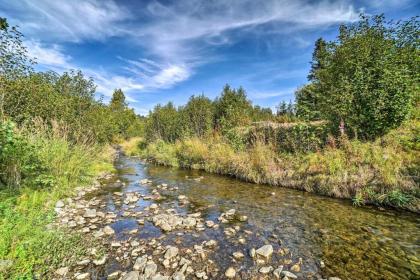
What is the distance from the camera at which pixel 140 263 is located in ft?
13.7

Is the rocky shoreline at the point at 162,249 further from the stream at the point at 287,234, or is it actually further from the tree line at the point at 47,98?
the tree line at the point at 47,98

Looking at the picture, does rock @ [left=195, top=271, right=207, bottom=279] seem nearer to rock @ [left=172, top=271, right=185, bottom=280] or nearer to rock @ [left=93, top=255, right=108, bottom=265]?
rock @ [left=172, top=271, right=185, bottom=280]

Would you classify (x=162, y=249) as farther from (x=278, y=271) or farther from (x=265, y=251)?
(x=278, y=271)

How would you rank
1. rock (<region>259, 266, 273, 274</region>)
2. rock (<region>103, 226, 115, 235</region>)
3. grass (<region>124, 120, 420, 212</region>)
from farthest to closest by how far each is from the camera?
grass (<region>124, 120, 420, 212</region>) → rock (<region>103, 226, 115, 235</region>) → rock (<region>259, 266, 273, 274</region>)

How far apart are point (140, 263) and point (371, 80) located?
10.7 metres

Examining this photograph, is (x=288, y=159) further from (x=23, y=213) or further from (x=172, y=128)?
(x=172, y=128)

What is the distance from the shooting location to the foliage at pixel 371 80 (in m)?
9.11

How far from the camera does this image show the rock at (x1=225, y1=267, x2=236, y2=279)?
394cm

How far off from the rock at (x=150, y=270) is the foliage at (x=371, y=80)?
935 cm

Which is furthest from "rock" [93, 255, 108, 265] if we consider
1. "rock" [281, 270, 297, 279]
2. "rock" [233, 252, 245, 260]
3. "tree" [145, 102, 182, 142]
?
"tree" [145, 102, 182, 142]

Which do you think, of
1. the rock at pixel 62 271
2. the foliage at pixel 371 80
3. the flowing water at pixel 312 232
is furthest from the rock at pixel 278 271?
the foliage at pixel 371 80

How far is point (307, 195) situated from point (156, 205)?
5.41 metres

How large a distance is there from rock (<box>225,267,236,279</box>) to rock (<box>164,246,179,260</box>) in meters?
1.07

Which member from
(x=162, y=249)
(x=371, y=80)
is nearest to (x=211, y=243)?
(x=162, y=249)
